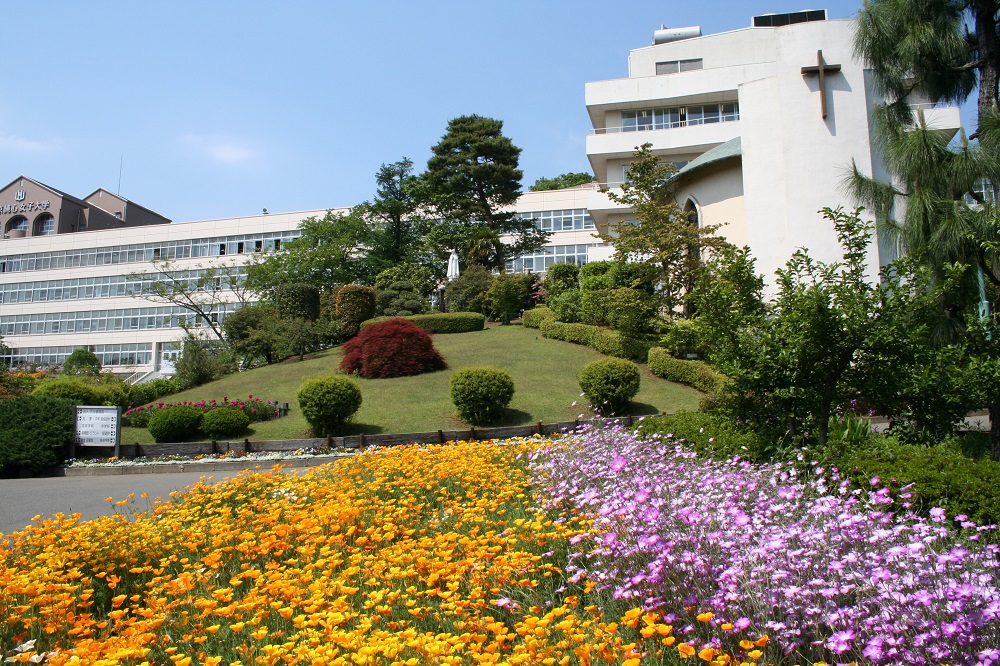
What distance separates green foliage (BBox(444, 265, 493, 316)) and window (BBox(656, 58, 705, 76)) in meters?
19.0

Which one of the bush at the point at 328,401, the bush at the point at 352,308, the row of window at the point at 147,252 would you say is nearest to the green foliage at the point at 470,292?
the bush at the point at 352,308

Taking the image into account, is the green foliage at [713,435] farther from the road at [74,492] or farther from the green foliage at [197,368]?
the green foliage at [197,368]

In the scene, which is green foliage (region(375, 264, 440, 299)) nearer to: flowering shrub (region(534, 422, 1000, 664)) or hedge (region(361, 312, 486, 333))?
hedge (region(361, 312, 486, 333))

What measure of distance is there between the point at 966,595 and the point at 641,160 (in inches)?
988

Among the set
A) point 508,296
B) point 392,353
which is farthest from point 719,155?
point 508,296

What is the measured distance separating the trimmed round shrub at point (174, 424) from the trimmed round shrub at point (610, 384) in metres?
10.5

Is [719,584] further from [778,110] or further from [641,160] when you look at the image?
[641,160]

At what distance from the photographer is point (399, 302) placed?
1438 inches

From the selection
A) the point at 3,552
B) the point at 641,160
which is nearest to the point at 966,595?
the point at 3,552

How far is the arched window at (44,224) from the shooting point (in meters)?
66.5

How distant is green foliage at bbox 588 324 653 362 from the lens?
23422mm

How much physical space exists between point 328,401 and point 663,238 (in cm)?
1280

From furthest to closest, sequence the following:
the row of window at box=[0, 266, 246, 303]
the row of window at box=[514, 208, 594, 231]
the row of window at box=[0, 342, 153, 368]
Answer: the row of window at box=[0, 266, 246, 303], the row of window at box=[0, 342, 153, 368], the row of window at box=[514, 208, 594, 231]

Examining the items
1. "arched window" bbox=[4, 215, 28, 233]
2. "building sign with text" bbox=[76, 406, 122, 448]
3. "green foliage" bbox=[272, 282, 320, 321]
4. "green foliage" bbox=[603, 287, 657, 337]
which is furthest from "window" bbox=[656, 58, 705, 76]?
"arched window" bbox=[4, 215, 28, 233]
